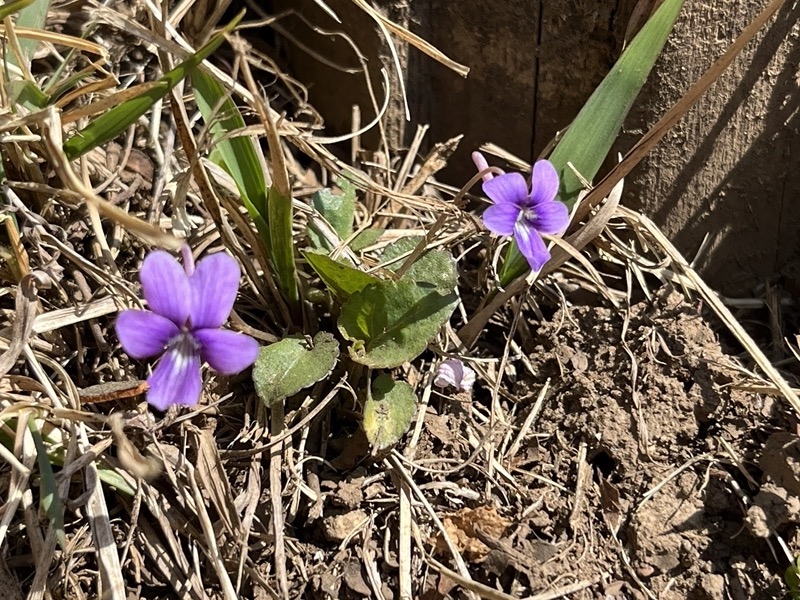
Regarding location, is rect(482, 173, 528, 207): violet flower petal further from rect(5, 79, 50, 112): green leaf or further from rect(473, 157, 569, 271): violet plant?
rect(5, 79, 50, 112): green leaf

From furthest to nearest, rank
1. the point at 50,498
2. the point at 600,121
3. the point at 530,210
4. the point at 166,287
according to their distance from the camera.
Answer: the point at 600,121 < the point at 530,210 < the point at 50,498 < the point at 166,287

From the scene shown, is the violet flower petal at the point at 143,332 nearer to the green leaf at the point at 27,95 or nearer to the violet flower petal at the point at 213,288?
the violet flower petal at the point at 213,288

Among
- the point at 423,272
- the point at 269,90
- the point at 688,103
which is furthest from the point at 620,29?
the point at 269,90

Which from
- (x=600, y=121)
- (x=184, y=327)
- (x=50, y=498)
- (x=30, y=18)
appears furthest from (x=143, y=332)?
(x=600, y=121)

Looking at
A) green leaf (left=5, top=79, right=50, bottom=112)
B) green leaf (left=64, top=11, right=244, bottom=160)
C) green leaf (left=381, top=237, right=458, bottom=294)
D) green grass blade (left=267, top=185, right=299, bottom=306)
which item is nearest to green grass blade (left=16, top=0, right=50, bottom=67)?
green leaf (left=5, top=79, right=50, bottom=112)

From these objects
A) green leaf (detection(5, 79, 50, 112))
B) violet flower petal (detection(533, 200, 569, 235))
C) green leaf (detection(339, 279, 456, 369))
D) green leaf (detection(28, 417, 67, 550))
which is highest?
violet flower petal (detection(533, 200, 569, 235))

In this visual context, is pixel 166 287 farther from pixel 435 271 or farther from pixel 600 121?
pixel 600 121
